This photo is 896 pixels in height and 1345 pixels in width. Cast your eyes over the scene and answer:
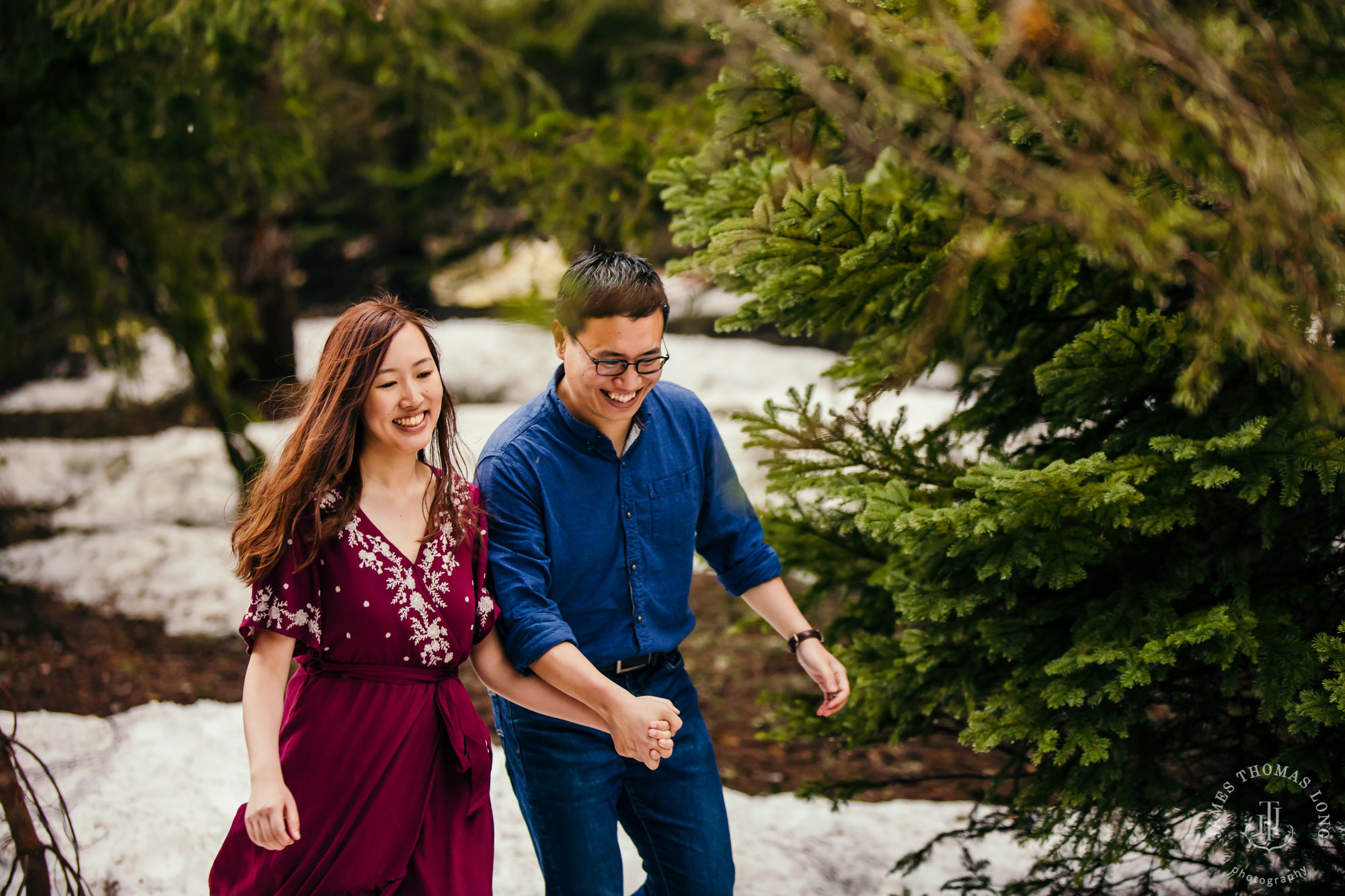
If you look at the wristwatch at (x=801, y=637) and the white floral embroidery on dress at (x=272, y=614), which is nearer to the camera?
the white floral embroidery on dress at (x=272, y=614)

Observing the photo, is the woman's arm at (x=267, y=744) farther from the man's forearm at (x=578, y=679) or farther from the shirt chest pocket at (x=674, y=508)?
the shirt chest pocket at (x=674, y=508)

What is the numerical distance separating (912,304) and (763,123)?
78cm

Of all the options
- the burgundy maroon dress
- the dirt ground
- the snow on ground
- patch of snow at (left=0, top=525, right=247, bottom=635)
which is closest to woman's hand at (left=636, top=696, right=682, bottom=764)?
the burgundy maroon dress

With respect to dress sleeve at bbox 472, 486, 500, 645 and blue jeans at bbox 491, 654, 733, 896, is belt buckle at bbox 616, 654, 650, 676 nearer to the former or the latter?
blue jeans at bbox 491, 654, 733, 896

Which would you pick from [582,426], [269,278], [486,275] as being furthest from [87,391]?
[582,426]

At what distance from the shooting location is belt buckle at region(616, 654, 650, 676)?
2.55m

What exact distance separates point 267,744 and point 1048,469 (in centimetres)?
195

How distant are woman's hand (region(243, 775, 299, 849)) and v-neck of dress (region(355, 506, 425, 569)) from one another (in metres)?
0.53

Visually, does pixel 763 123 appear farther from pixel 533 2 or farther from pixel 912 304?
pixel 533 2

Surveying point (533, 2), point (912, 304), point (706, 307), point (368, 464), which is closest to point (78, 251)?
point (368, 464)

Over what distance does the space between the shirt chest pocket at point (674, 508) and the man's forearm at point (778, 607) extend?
27 centimetres

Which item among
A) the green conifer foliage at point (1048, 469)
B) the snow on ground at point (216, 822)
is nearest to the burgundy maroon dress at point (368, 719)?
the green conifer foliage at point (1048, 469)

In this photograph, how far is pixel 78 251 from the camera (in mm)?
6113

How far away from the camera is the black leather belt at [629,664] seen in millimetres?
2537
